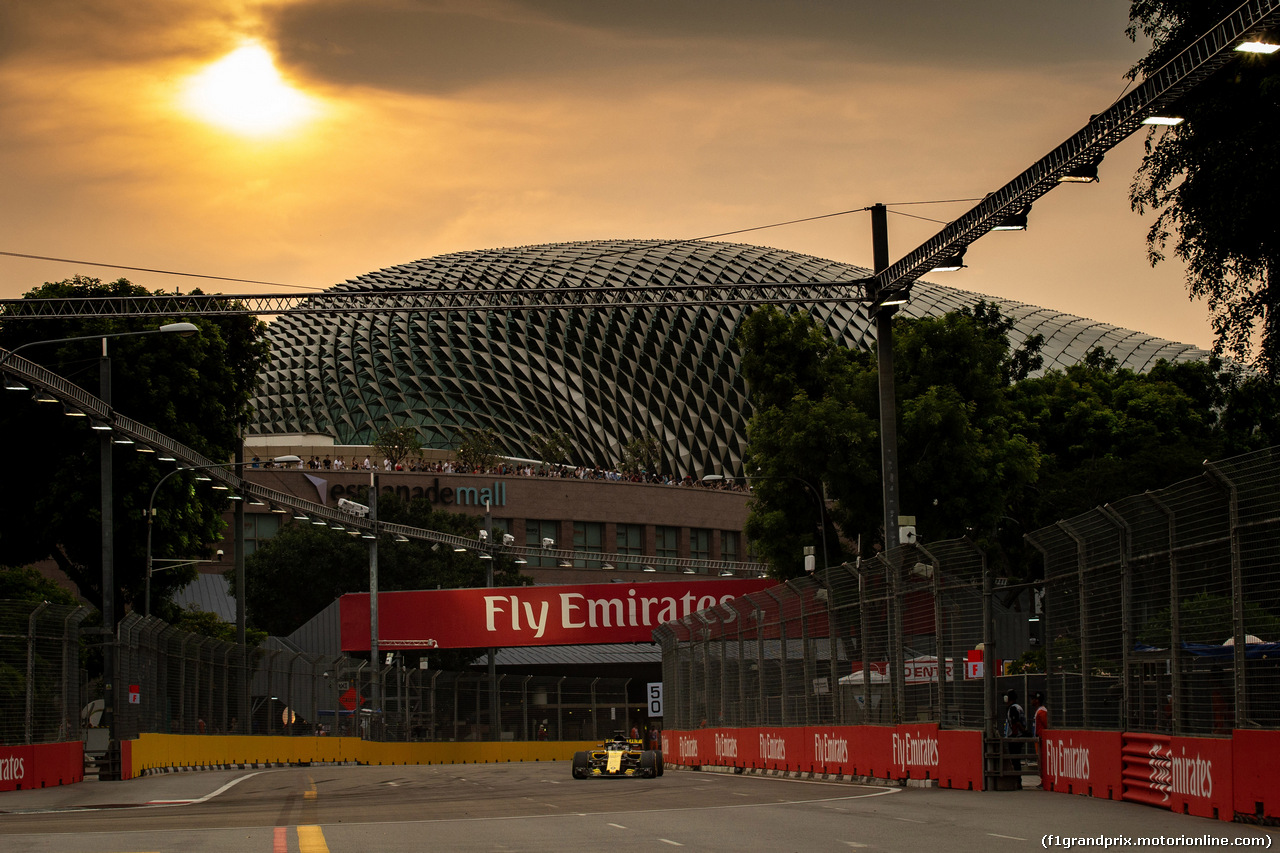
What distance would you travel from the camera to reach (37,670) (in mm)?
25438

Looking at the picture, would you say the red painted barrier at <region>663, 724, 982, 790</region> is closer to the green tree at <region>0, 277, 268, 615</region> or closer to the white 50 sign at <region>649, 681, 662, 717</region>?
the white 50 sign at <region>649, 681, 662, 717</region>

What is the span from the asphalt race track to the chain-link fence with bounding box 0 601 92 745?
1961mm

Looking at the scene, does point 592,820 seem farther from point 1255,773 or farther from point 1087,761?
point 1255,773

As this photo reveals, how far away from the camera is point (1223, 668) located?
1428 cm

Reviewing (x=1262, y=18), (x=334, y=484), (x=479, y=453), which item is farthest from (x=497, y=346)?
(x=1262, y=18)

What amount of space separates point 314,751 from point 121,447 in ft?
36.1

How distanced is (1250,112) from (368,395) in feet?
383

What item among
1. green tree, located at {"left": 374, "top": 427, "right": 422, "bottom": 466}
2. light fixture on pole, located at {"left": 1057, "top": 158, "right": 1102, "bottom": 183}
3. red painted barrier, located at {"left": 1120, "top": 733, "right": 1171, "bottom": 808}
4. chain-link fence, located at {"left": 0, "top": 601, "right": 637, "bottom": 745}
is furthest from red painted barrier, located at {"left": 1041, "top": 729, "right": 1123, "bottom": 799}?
green tree, located at {"left": 374, "top": 427, "right": 422, "bottom": 466}

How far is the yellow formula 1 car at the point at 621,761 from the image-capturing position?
26.7 metres

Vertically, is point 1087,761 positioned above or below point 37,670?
below

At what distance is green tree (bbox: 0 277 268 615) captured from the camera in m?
46.4

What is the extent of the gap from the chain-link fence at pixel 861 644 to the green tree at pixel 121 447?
70.7 ft

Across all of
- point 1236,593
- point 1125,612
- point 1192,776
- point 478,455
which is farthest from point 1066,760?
point 478,455

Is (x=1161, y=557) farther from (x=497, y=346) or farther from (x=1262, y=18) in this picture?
(x=497, y=346)
